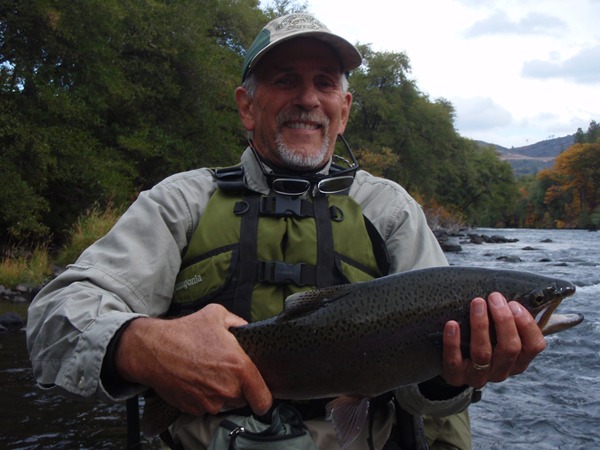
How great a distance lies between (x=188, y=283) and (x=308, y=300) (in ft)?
2.08

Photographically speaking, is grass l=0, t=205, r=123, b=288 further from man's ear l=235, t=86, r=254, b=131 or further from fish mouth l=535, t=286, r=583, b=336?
fish mouth l=535, t=286, r=583, b=336

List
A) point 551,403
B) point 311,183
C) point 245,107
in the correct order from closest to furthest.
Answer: point 311,183
point 245,107
point 551,403

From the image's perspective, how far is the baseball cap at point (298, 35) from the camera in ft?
9.88

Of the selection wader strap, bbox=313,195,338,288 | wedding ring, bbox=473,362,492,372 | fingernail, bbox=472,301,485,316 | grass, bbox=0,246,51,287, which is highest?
wader strap, bbox=313,195,338,288

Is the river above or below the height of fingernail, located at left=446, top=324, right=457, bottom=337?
below

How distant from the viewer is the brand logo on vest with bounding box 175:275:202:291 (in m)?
2.71

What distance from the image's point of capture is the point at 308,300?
7.92 ft

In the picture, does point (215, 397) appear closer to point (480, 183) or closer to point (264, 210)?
point (264, 210)

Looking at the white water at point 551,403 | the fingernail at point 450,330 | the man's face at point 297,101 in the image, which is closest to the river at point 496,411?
the white water at point 551,403

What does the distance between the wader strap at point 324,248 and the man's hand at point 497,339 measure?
2.14ft

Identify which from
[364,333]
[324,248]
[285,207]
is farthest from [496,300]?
[285,207]

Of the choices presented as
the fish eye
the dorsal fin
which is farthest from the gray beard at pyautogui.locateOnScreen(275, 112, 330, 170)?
the fish eye

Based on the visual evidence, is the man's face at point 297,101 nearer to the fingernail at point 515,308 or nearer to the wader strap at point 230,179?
the wader strap at point 230,179

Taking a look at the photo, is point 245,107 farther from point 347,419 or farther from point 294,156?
point 347,419
